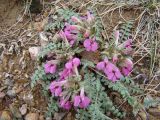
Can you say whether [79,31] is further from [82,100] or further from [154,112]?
[154,112]

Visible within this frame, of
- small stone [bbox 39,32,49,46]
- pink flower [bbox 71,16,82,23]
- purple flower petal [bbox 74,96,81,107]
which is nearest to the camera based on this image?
purple flower petal [bbox 74,96,81,107]

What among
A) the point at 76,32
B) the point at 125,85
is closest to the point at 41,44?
the point at 76,32

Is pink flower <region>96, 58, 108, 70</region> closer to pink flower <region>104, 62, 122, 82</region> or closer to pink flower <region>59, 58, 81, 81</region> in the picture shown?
pink flower <region>104, 62, 122, 82</region>

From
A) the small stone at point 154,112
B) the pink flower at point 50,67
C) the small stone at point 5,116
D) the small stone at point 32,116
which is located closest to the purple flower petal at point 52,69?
the pink flower at point 50,67

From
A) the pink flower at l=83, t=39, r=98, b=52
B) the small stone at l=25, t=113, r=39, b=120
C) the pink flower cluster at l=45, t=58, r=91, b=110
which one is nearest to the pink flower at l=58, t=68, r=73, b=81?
the pink flower cluster at l=45, t=58, r=91, b=110

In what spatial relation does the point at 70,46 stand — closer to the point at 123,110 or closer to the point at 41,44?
the point at 41,44

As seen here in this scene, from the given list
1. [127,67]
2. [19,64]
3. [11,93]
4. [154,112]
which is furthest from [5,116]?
[154,112]

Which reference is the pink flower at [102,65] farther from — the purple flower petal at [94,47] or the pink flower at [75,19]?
the pink flower at [75,19]
